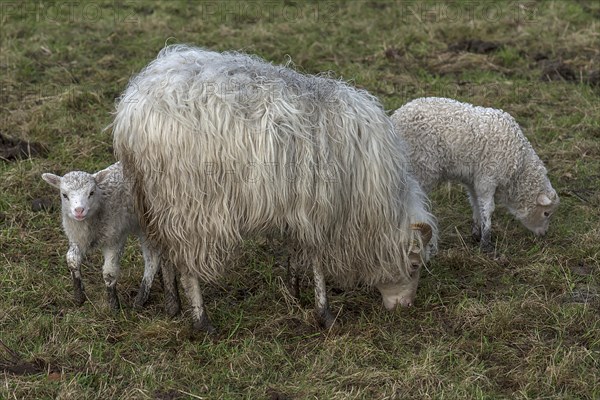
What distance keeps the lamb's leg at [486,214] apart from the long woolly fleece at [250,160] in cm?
146

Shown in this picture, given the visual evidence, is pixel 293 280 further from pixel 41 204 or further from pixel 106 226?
pixel 41 204

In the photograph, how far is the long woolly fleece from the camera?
15.1 feet

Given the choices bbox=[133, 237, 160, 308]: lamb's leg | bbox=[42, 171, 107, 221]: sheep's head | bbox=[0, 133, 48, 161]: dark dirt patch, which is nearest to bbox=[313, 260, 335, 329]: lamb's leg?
bbox=[133, 237, 160, 308]: lamb's leg

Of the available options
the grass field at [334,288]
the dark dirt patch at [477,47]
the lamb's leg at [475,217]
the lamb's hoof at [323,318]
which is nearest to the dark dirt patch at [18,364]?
the grass field at [334,288]

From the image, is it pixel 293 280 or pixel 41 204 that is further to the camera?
pixel 41 204

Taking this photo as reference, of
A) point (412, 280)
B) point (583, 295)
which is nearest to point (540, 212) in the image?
point (583, 295)

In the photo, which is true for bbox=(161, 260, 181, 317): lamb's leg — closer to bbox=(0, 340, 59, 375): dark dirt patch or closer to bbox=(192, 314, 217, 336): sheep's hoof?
bbox=(192, 314, 217, 336): sheep's hoof

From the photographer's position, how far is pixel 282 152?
463cm

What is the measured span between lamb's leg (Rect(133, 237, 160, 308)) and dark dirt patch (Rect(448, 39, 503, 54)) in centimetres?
547

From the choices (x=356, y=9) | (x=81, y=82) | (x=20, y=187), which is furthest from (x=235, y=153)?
(x=356, y=9)

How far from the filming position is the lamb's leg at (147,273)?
5.39 meters

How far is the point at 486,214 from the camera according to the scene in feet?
20.9

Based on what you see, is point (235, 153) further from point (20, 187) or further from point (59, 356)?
point (20, 187)

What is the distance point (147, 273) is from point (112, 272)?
25 cm
